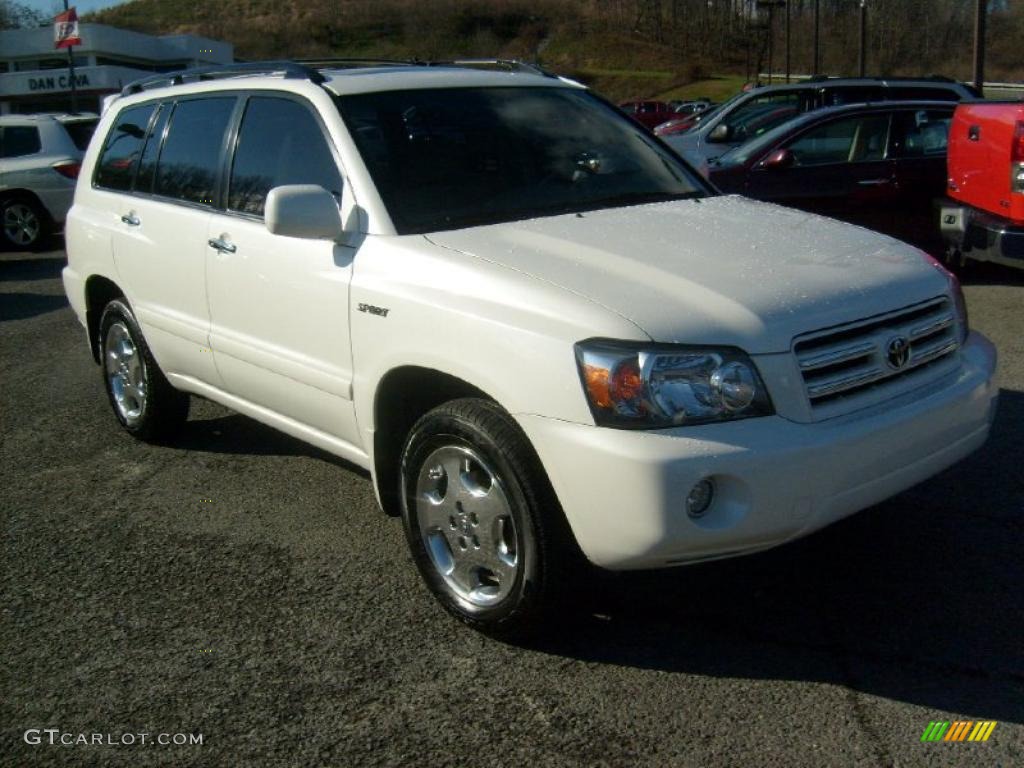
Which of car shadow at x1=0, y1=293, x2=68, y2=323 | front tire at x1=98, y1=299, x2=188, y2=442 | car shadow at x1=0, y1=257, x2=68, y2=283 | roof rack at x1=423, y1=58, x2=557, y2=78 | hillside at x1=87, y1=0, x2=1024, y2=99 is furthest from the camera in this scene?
hillside at x1=87, y1=0, x2=1024, y2=99

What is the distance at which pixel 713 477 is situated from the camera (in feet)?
10.1

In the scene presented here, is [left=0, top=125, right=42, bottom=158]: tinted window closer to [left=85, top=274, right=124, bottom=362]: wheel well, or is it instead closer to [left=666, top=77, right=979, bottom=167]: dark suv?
[left=666, top=77, right=979, bottom=167]: dark suv

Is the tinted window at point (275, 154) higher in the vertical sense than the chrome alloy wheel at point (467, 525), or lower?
higher

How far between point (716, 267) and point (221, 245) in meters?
2.18

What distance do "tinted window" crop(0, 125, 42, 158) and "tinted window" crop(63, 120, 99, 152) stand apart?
93cm

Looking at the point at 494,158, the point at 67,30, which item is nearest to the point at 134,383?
the point at 494,158

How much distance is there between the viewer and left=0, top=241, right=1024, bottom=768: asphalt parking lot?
123 inches

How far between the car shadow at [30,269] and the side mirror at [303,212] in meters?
9.55

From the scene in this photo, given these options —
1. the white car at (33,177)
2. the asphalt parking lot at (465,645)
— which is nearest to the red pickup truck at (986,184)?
the asphalt parking lot at (465,645)

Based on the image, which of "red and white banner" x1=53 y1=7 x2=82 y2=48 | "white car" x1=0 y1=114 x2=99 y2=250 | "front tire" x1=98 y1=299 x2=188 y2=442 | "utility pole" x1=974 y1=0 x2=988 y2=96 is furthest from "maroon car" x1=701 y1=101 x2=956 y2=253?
"red and white banner" x1=53 y1=7 x2=82 y2=48

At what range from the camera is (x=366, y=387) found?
3936 mm

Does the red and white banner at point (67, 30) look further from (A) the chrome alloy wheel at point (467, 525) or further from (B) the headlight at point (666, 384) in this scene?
(B) the headlight at point (666, 384)

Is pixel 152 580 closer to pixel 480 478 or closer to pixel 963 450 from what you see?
pixel 480 478

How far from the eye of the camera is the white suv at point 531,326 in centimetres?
315
